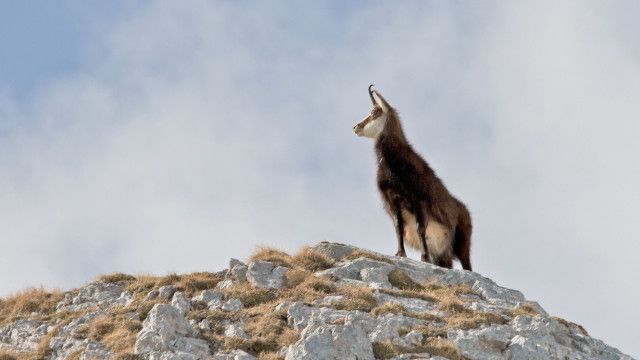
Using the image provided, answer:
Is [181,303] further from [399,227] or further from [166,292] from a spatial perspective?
[399,227]

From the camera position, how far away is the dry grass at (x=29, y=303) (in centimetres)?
2002

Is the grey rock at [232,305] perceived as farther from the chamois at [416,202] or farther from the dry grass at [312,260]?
the chamois at [416,202]

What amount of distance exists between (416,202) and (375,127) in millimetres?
2080

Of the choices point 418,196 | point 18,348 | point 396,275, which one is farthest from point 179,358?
point 418,196

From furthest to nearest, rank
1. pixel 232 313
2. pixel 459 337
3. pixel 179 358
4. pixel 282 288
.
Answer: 1. pixel 282 288
2. pixel 232 313
3. pixel 459 337
4. pixel 179 358

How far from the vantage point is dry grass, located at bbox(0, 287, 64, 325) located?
20.0 meters

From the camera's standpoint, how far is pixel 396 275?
20.2 m

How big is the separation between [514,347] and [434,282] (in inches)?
163

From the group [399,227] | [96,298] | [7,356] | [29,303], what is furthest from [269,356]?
[399,227]

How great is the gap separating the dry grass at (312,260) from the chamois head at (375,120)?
369 centimetres

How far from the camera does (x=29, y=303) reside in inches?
800

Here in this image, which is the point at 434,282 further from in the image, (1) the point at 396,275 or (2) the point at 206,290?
(2) the point at 206,290

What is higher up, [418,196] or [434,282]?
[418,196]

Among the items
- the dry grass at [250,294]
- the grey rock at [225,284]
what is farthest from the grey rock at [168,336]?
the grey rock at [225,284]
